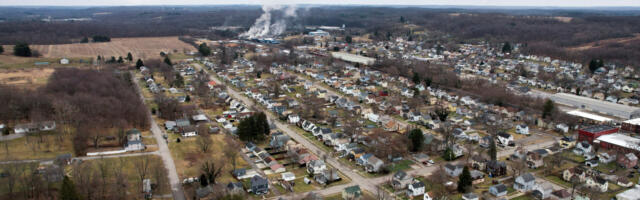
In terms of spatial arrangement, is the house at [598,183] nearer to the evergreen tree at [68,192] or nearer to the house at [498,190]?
the house at [498,190]

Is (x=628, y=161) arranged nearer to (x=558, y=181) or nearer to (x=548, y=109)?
(x=558, y=181)

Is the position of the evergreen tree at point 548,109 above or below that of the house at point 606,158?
above

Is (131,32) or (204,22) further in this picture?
(204,22)

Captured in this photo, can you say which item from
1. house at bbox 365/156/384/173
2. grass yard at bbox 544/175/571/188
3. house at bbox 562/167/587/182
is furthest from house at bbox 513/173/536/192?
house at bbox 365/156/384/173

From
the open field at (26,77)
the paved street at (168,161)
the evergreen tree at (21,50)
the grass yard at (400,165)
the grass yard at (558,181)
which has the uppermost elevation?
the evergreen tree at (21,50)

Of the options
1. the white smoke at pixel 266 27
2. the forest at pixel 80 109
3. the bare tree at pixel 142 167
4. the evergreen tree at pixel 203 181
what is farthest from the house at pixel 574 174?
the white smoke at pixel 266 27

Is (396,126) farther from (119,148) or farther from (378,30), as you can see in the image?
(378,30)

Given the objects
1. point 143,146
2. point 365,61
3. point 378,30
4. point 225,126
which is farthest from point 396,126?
point 378,30

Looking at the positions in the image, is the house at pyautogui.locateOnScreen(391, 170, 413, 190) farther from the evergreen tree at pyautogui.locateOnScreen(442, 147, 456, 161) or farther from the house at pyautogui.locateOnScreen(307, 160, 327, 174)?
the evergreen tree at pyautogui.locateOnScreen(442, 147, 456, 161)
